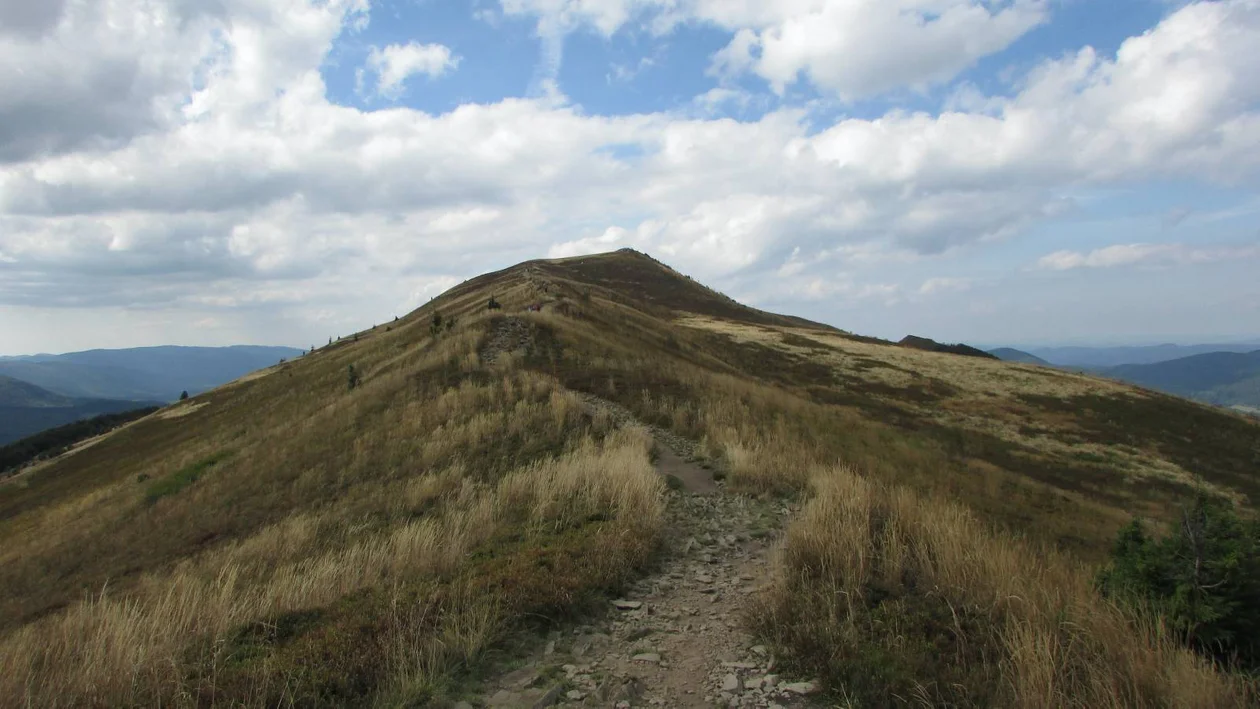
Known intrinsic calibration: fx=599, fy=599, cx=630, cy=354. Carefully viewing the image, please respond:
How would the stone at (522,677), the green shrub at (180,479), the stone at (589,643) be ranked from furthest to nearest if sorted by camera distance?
the green shrub at (180,479), the stone at (589,643), the stone at (522,677)

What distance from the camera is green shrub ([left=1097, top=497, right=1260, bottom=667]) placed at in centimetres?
469

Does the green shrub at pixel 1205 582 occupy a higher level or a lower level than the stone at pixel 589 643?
higher

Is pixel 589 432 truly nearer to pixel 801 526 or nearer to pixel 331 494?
pixel 331 494

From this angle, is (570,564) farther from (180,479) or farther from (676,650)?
(180,479)

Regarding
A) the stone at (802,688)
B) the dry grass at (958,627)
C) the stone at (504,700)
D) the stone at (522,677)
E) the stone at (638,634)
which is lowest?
the stone at (638,634)

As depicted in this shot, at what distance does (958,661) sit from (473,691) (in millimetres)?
3748

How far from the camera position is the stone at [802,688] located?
175 inches

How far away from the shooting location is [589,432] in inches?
603

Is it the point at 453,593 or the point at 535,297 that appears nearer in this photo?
the point at 453,593

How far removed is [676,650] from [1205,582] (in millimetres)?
4424

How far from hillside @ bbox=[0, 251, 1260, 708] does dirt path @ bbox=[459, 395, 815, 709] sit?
0.10ft

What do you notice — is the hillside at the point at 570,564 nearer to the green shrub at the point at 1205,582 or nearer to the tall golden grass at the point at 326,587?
the tall golden grass at the point at 326,587

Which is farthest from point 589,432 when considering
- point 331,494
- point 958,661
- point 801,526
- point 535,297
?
point 535,297

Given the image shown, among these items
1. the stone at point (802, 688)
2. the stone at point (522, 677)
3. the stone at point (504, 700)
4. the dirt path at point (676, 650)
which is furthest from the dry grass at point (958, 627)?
the stone at point (504, 700)
